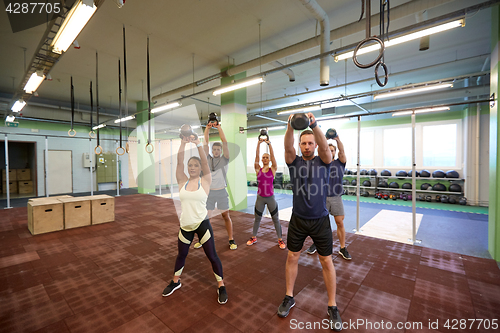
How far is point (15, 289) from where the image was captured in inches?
89.1

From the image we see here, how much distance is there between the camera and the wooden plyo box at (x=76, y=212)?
433 centimetres

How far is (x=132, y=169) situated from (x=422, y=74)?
12.6 meters

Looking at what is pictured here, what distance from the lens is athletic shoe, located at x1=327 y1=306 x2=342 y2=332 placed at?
1.69m

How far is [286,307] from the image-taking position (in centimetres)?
186

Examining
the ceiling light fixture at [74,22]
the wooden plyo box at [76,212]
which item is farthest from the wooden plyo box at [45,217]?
the ceiling light fixture at [74,22]

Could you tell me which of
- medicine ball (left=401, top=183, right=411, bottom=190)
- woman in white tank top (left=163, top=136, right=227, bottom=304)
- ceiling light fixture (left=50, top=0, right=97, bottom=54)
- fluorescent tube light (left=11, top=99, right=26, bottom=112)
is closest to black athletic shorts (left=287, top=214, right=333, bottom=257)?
woman in white tank top (left=163, top=136, right=227, bottom=304)

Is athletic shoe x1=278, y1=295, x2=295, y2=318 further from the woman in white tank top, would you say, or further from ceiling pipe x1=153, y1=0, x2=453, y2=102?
ceiling pipe x1=153, y1=0, x2=453, y2=102

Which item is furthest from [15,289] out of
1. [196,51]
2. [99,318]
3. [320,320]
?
[196,51]

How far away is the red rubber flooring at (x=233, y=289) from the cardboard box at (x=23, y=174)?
776cm

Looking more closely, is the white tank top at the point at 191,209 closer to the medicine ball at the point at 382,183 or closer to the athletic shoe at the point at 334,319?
the athletic shoe at the point at 334,319

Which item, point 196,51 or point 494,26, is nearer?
point 494,26

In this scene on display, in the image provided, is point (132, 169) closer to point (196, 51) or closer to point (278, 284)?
point (196, 51)

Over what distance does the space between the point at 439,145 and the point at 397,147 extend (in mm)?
1297

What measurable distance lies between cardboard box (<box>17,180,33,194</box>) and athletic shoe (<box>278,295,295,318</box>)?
39.8 feet
